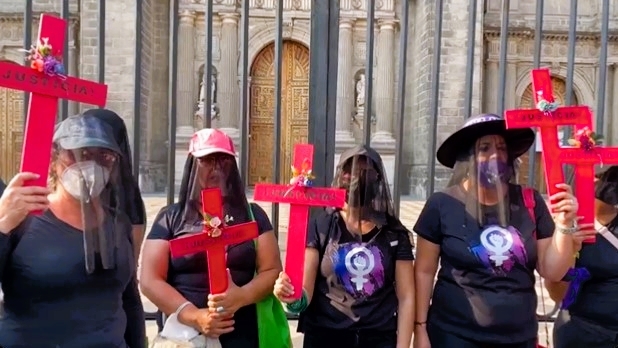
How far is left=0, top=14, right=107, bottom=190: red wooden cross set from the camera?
2.27 metres

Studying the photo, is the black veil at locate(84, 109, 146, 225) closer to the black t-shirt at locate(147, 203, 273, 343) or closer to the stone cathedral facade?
the black t-shirt at locate(147, 203, 273, 343)

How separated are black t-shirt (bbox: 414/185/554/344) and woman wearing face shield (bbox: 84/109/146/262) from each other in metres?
1.36

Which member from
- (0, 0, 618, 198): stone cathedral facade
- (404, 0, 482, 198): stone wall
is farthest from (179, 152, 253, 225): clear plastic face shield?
(404, 0, 482, 198): stone wall

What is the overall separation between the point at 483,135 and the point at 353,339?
118 cm

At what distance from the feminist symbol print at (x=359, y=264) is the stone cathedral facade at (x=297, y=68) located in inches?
505

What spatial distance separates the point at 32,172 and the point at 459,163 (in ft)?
6.48

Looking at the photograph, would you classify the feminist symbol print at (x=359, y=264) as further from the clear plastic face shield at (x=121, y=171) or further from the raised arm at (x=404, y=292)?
the clear plastic face shield at (x=121, y=171)

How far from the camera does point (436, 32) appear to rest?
4.14m

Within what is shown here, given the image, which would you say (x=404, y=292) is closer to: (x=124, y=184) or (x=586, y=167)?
(x=586, y=167)

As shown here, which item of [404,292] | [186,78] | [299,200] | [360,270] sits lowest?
[404,292]

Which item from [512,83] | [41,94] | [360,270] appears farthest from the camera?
[512,83]

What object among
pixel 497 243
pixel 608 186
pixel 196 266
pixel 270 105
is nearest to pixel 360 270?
pixel 497 243

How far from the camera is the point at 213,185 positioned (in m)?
3.05

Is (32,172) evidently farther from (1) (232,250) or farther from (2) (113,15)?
(2) (113,15)
